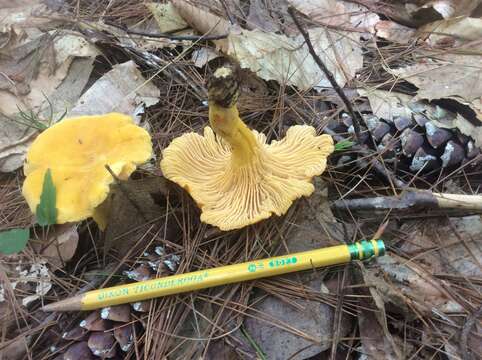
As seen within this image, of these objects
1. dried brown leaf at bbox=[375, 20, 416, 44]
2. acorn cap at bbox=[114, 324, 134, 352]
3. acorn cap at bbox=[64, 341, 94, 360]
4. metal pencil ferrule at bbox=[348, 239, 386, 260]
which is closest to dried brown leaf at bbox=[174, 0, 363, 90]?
dried brown leaf at bbox=[375, 20, 416, 44]

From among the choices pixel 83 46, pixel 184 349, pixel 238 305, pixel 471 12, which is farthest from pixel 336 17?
pixel 184 349

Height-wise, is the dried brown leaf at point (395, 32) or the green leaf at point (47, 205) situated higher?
the green leaf at point (47, 205)

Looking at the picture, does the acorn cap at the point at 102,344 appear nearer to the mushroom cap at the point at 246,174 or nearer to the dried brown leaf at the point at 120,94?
the mushroom cap at the point at 246,174

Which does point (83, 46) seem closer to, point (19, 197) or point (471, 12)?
point (19, 197)

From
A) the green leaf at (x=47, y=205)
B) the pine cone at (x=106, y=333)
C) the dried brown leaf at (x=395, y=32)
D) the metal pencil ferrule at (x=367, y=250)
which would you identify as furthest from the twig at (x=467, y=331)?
the dried brown leaf at (x=395, y=32)

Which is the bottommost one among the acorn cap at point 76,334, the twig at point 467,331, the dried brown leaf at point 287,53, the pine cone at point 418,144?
the twig at point 467,331

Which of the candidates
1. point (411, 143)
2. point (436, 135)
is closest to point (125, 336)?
point (411, 143)
